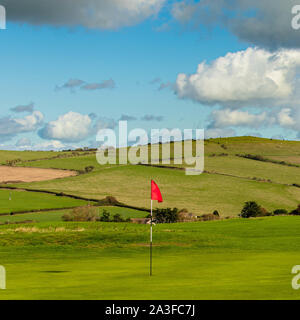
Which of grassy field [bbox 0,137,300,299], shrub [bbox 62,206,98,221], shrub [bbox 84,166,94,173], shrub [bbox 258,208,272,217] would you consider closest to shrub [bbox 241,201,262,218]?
shrub [bbox 258,208,272,217]

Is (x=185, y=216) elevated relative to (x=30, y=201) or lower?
lower

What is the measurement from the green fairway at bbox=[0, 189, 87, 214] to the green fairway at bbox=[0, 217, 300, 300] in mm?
27120

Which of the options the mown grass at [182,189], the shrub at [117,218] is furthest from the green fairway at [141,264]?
the mown grass at [182,189]

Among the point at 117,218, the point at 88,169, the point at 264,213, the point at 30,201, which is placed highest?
the point at 88,169

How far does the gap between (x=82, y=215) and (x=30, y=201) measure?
21059 millimetres

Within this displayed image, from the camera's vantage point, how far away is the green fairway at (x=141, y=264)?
19.3 metres

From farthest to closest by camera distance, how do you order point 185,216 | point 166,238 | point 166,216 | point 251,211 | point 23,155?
point 23,155 → point 251,211 → point 185,216 → point 166,216 → point 166,238

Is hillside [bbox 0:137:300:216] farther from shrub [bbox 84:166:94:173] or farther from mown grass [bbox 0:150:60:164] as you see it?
mown grass [bbox 0:150:60:164]

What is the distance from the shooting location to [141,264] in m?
32.9

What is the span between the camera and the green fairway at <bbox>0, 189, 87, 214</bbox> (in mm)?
93387

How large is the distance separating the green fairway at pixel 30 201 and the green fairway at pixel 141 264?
27.1 m

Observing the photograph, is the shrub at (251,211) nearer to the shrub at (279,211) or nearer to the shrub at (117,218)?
the shrub at (279,211)

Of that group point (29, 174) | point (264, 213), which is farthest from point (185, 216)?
point (29, 174)

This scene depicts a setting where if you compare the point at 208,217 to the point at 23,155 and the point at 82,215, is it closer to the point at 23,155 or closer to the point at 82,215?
the point at 82,215
